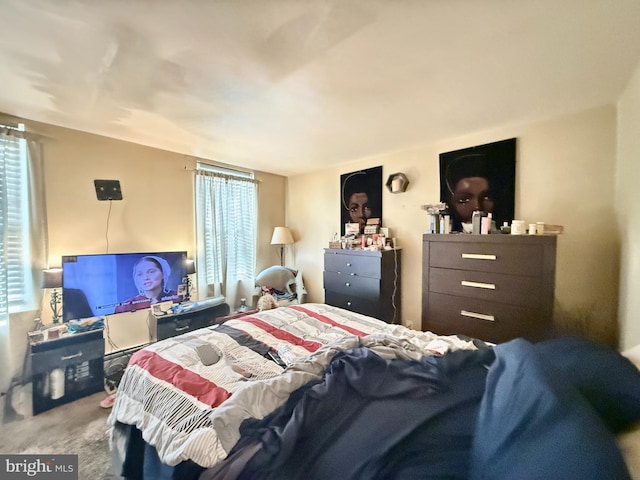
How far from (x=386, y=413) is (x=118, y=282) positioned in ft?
8.74

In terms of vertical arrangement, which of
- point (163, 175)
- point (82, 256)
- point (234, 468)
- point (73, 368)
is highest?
point (163, 175)

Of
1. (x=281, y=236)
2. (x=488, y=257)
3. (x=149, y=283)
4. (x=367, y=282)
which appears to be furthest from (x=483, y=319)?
(x=149, y=283)

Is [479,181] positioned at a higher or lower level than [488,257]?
higher

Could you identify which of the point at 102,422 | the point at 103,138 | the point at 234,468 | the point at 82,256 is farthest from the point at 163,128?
the point at 234,468

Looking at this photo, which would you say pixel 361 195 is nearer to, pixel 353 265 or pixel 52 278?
pixel 353 265

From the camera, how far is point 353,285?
9.51 ft

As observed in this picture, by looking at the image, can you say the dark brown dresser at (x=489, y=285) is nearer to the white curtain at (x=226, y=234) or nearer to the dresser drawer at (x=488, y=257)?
Result: the dresser drawer at (x=488, y=257)

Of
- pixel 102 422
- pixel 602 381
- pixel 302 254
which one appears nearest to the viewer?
pixel 602 381

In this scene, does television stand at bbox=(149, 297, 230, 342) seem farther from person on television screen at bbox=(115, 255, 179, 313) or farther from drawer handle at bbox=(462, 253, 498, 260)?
drawer handle at bbox=(462, 253, 498, 260)

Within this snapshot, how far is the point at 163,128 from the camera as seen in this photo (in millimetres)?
2230

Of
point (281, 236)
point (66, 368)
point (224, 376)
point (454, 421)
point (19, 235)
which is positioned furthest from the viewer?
point (281, 236)

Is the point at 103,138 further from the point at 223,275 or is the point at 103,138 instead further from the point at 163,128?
the point at 223,275

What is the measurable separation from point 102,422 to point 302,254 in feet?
9.17

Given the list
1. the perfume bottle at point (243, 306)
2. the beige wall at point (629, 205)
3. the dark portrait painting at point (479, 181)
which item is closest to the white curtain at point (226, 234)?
the perfume bottle at point (243, 306)
